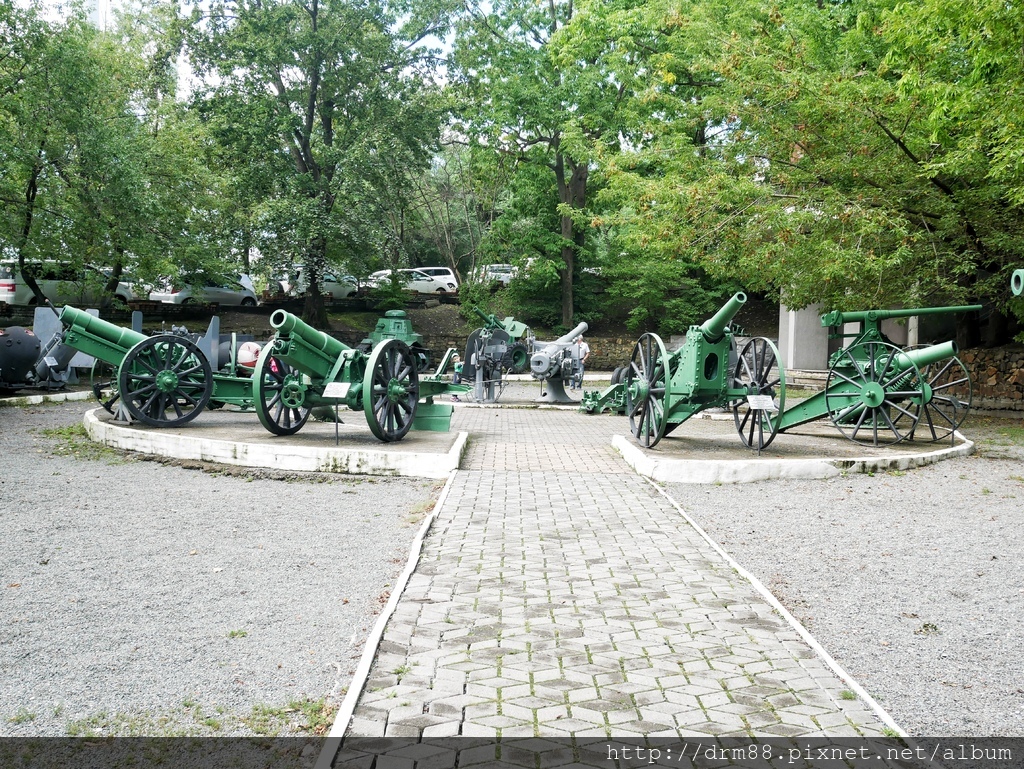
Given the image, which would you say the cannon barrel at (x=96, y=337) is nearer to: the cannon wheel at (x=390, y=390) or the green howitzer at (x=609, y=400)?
the cannon wheel at (x=390, y=390)

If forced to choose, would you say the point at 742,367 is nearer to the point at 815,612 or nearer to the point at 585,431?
the point at 585,431

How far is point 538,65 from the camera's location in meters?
31.2

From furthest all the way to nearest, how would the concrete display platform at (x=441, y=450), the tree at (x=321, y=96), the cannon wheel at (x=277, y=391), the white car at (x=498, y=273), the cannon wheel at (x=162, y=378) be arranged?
1. the white car at (x=498, y=273)
2. the tree at (x=321, y=96)
3. the cannon wheel at (x=162, y=378)
4. the cannon wheel at (x=277, y=391)
5. the concrete display platform at (x=441, y=450)

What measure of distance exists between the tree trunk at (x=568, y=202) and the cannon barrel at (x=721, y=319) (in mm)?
22580

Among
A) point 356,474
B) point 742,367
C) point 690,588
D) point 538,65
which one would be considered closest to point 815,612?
point 690,588

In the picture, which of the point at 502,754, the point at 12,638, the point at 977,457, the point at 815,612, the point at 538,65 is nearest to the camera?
the point at 502,754

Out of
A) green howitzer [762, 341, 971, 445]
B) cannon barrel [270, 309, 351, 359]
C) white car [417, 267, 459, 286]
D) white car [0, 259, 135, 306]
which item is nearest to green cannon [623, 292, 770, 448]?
green howitzer [762, 341, 971, 445]

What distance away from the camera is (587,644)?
13.9 feet

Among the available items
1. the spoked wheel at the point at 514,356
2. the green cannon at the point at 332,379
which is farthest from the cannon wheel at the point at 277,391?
the spoked wheel at the point at 514,356

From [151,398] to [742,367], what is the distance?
835 cm

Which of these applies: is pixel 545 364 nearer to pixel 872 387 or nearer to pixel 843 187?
pixel 843 187

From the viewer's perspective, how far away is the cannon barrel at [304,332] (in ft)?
33.9

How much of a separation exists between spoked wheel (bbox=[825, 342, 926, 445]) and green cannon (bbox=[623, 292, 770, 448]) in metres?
1.07

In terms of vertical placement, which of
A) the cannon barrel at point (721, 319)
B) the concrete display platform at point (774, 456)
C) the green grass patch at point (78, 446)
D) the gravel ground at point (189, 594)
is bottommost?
the gravel ground at point (189, 594)
